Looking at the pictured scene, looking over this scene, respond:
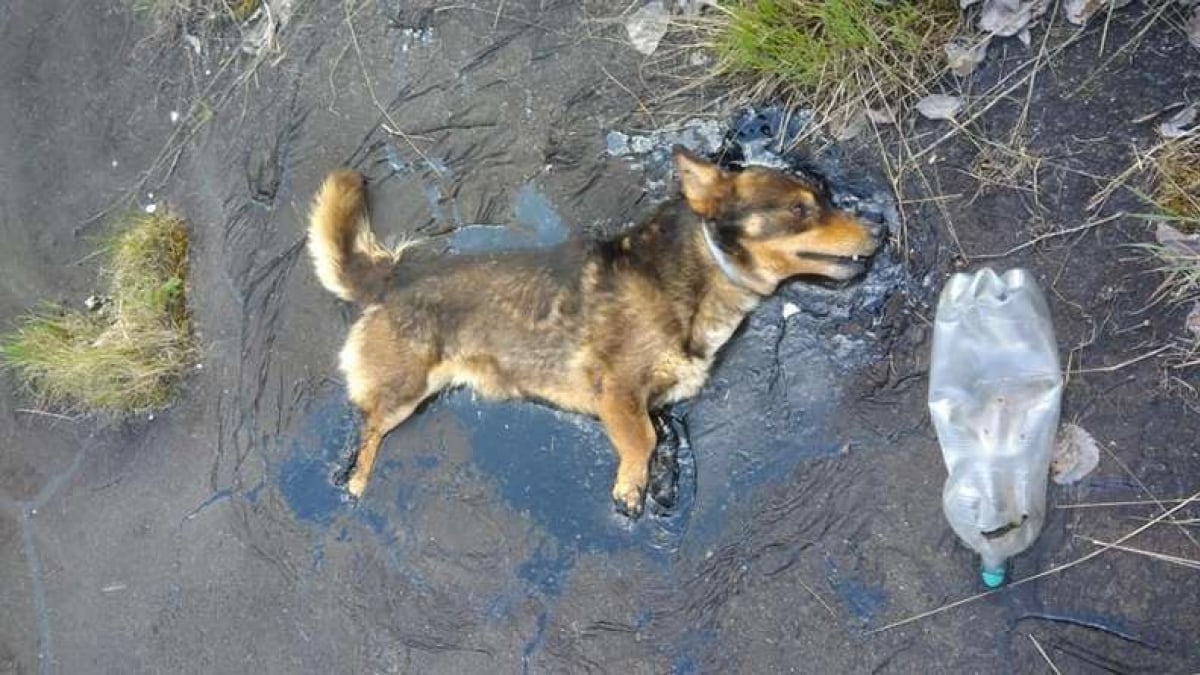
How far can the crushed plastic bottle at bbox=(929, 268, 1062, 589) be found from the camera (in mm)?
3252

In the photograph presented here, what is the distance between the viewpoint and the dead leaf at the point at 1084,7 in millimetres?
3434

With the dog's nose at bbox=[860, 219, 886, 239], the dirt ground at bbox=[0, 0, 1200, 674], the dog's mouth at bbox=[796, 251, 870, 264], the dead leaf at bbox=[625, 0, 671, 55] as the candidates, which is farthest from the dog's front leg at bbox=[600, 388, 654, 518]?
the dead leaf at bbox=[625, 0, 671, 55]

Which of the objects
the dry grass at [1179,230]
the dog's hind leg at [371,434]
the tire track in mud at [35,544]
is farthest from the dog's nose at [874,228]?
Result: the tire track in mud at [35,544]

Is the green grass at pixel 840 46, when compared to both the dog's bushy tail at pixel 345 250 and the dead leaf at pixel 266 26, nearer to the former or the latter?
the dog's bushy tail at pixel 345 250

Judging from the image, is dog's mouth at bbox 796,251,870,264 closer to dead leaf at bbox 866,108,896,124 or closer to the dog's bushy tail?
dead leaf at bbox 866,108,896,124

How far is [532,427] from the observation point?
4.04 meters

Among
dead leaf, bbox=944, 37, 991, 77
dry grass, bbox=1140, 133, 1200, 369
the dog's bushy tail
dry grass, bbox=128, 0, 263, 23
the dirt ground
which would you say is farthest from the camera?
dry grass, bbox=128, 0, 263, 23

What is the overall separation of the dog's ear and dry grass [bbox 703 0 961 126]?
39 cm

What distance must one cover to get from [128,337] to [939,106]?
3278 mm

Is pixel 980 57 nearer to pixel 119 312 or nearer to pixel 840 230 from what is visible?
pixel 840 230

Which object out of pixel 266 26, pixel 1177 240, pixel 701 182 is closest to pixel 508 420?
pixel 701 182

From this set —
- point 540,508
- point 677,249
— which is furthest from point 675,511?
point 677,249

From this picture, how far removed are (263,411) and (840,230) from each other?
→ 7.77 feet

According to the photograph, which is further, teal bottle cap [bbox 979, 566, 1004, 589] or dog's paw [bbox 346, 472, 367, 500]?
dog's paw [bbox 346, 472, 367, 500]
